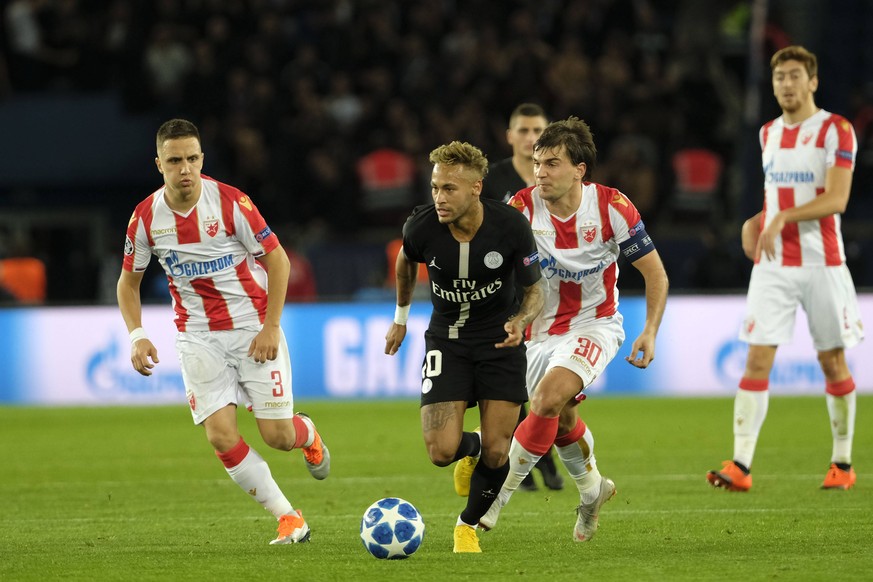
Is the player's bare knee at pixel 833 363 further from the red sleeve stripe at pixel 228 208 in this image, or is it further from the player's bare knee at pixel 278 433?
the red sleeve stripe at pixel 228 208

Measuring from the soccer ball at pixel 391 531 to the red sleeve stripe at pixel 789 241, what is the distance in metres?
3.47

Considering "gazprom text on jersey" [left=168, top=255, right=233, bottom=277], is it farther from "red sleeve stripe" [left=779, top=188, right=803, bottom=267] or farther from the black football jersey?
"red sleeve stripe" [left=779, top=188, right=803, bottom=267]

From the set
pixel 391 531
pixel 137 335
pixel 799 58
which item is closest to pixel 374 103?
pixel 799 58

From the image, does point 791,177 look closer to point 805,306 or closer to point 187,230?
point 805,306

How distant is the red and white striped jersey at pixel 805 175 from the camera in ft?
27.7

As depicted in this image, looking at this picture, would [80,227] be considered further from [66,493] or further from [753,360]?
[753,360]

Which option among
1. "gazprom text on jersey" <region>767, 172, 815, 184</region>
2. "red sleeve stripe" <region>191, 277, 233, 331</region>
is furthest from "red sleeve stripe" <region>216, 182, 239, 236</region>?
"gazprom text on jersey" <region>767, 172, 815, 184</region>

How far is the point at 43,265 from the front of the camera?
1820 centimetres

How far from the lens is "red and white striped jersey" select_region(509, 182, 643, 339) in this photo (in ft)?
23.0

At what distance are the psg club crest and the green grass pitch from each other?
1455mm

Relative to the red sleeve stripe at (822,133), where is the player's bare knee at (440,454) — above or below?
below

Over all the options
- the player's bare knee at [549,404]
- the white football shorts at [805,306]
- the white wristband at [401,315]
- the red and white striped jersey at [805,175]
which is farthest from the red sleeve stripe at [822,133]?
the white wristband at [401,315]

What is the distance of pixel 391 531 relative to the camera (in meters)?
6.08

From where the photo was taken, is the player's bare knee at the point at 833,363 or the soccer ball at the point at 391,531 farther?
the player's bare knee at the point at 833,363
